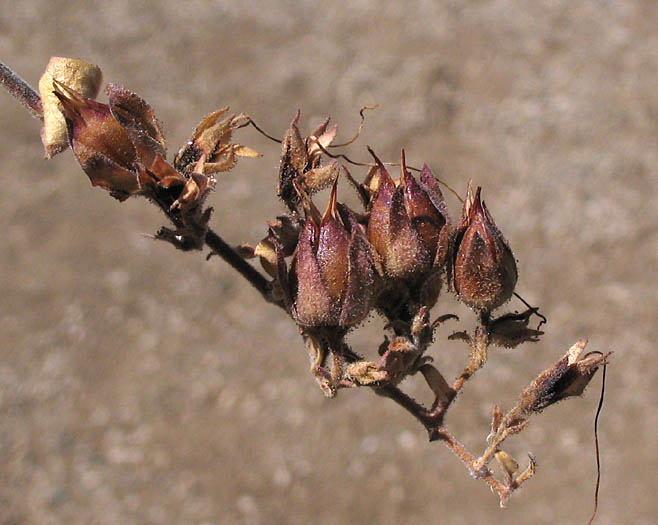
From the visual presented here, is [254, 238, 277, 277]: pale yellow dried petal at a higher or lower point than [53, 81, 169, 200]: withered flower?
lower

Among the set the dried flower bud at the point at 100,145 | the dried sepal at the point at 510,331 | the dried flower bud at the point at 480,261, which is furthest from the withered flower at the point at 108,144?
the dried sepal at the point at 510,331

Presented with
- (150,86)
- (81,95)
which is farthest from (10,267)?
(81,95)

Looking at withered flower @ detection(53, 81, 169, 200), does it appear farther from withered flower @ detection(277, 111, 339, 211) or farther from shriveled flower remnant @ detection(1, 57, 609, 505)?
withered flower @ detection(277, 111, 339, 211)

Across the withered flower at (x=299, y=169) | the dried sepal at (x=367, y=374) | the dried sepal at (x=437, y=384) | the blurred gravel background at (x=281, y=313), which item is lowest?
the dried sepal at (x=367, y=374)

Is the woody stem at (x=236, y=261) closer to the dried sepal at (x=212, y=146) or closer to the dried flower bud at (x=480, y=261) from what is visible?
the dried sepal at (x=212, y=146)

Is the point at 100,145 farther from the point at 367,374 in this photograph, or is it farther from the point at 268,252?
the point at 367,374

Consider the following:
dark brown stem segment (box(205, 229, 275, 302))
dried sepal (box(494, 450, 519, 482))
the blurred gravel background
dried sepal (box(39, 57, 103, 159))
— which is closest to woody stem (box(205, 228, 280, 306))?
dark brown stem segment (box(205, 229, 275, 302))

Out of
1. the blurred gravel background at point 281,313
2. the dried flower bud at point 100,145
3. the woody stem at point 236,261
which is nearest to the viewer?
the dried flower bud at point 100,145

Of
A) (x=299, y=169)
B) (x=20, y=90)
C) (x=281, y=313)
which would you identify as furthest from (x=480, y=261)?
(x=281, y=313)
